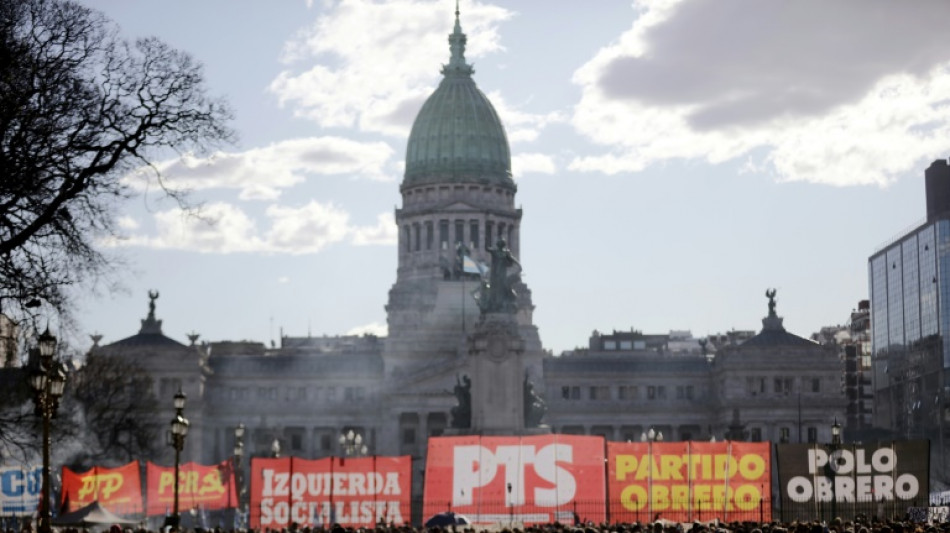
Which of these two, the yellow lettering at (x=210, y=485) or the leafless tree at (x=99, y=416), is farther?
the leafless tree at (x=99, y=416)

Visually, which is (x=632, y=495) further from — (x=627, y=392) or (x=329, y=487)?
(x=627, y=392)

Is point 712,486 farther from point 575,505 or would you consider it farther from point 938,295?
point 938,295

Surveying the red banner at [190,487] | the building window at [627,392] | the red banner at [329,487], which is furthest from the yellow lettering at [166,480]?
the building window at [627,392]

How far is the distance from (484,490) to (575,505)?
3072mm

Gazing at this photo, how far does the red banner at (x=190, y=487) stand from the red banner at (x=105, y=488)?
70.1 inches

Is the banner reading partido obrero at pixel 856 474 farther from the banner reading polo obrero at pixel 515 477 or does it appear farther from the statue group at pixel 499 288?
the statue group at pixel 499 288

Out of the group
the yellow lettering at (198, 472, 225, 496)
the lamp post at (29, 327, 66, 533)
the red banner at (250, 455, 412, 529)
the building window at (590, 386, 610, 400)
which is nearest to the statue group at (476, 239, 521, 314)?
the yellow lettering at (198, 472, 225, 496)

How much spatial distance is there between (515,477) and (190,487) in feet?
35.2

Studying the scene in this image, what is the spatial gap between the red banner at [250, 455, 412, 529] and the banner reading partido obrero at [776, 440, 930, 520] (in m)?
11.7

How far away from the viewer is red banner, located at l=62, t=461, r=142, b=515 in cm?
5319

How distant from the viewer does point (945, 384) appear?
637ft

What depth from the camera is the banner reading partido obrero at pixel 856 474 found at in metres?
50.0

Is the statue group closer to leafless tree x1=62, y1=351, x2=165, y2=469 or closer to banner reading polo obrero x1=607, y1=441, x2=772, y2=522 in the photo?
leafless tree x1=62, y1=351, x2=165, y2=469

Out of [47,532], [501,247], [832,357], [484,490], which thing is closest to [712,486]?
[484,490]
